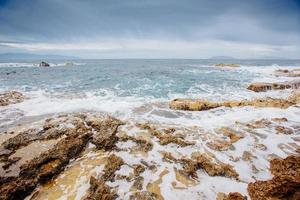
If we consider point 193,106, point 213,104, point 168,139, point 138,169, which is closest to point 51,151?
point 138,169

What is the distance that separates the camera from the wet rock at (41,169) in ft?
13.3

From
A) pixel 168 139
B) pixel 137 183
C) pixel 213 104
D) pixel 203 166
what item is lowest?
pixel 137 183

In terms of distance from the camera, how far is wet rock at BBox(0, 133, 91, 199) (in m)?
4.05

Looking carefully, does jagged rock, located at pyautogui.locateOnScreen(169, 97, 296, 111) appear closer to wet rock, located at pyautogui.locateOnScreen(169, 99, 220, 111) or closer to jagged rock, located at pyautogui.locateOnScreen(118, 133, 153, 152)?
wet rock, located at pyautogui.locateOnScreen(169, 99, 220, 111)

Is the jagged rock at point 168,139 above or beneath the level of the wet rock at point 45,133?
beneath

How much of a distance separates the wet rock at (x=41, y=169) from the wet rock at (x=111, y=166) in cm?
105

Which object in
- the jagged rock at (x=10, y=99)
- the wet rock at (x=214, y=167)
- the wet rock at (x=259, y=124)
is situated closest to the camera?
the wet rock at (x=214, y=167)

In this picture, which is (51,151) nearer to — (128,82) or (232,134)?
(232,134)

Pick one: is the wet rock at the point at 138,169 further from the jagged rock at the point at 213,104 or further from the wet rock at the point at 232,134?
the jagged rock at the point at 213,104

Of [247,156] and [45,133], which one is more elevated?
[45,133]

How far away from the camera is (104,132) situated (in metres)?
6.16

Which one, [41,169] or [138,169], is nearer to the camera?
[41,169]

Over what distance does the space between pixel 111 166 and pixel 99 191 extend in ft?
2.84

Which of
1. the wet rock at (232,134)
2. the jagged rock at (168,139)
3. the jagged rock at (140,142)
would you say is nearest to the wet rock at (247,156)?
the wet rock at (232,134)
